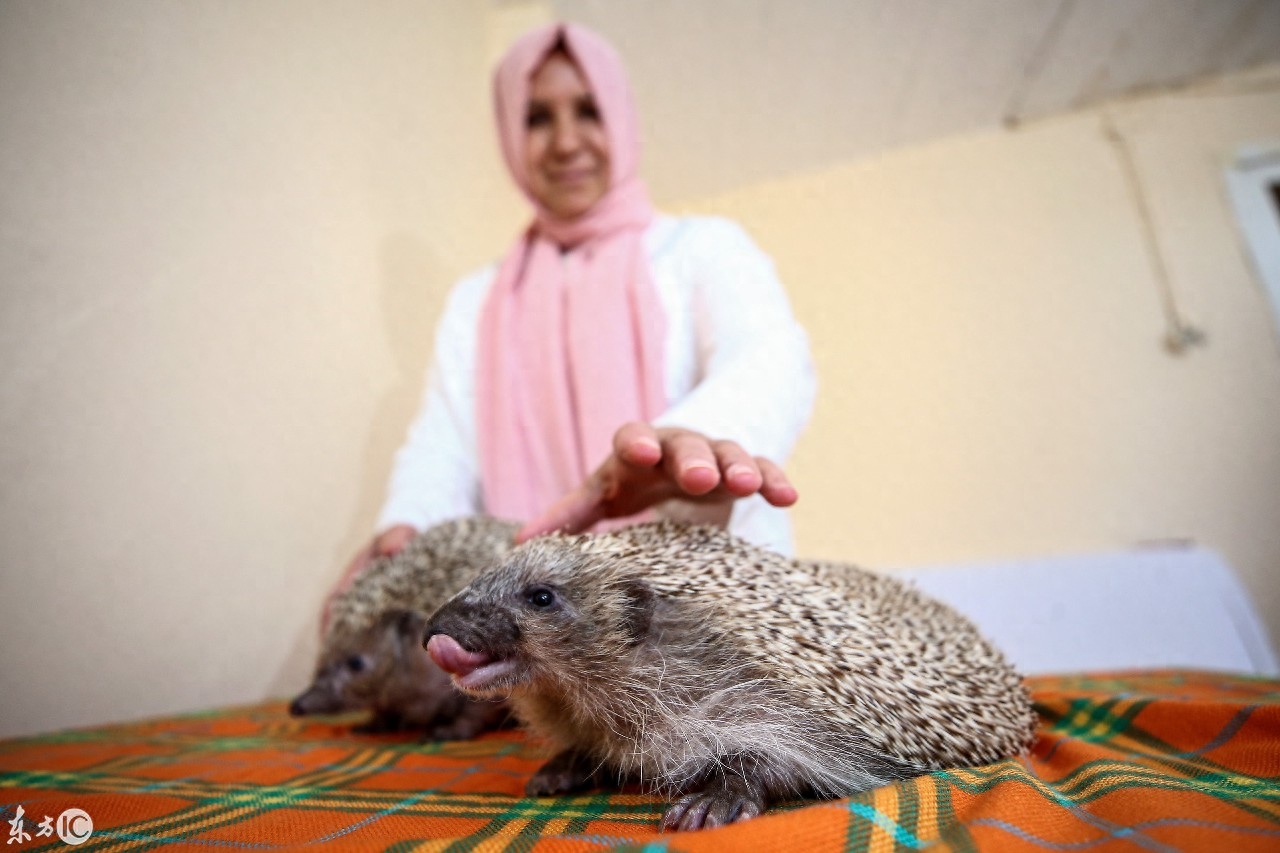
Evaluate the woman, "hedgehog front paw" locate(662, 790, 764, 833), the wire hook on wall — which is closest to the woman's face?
the woman

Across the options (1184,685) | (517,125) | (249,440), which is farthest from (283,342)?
(1184,685)

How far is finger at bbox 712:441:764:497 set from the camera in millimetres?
857

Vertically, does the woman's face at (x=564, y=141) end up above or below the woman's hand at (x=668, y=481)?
above

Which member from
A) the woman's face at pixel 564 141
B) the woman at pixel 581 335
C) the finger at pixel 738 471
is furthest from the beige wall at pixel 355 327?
the finger at pixel 738 471

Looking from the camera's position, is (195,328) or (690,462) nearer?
(690,462)

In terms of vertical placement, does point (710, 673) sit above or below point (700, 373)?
below

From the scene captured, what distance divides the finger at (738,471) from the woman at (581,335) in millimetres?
215

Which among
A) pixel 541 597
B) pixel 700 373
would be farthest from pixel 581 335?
pixel 541 597

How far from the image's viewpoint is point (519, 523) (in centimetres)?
158

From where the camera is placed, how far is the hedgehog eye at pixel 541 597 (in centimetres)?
86

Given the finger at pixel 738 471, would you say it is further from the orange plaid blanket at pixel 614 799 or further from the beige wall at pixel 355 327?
the beige wall at pixel 355 327

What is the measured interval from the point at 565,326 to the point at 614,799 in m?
1.27

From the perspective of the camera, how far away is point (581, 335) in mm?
1720

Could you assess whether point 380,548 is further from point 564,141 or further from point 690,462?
point 564,141
